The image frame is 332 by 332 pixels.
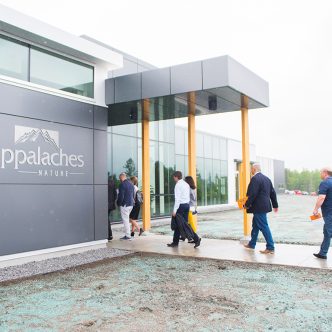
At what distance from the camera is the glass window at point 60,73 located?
8.16 meters

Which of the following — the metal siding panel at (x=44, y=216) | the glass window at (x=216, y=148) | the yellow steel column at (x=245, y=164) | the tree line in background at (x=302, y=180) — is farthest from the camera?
the tree line in background at (x=302, y=180)

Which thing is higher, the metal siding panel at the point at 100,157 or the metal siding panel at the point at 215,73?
the metal siding panel at the point at 215,73

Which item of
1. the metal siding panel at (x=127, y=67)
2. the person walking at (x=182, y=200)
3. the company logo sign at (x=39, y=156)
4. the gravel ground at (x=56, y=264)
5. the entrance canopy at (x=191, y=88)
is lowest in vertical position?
the gravel ground at (x=56, y=264)

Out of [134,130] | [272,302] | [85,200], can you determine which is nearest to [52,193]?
[85,200]

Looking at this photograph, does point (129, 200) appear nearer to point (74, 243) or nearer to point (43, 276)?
point (74, 243)

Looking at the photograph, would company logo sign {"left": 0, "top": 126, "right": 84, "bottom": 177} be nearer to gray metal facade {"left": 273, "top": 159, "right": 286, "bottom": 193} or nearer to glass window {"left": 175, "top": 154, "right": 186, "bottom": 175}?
glass window {"left": 175, "top": 154, "right": 186, "bottom": 175}

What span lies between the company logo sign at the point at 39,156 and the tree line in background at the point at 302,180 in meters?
130

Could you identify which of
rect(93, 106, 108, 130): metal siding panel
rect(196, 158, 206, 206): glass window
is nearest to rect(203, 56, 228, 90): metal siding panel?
rect(93, 106, 108, 130): metal siding panel

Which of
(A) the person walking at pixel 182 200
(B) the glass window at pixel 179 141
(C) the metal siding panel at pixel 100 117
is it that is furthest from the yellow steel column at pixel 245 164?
(B) the glass window at pixel 179 141

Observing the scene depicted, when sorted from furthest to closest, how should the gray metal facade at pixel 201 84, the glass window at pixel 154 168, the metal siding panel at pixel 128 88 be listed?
the glass window at pixel 154 168 → the metal siding panel at pixel 128 88 → the gray metal facade at pixel 201 84

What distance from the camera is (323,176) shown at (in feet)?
24.9

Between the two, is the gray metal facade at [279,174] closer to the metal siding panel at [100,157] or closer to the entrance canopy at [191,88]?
the entrance canopy at [191,88]

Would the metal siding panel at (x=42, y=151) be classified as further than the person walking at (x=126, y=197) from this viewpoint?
No

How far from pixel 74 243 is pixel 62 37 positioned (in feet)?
15.5
